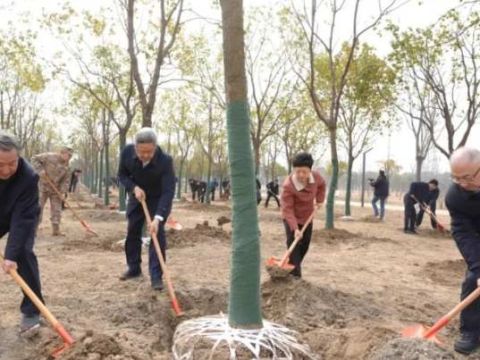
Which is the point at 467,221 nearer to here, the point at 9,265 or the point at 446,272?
the point at 9,265

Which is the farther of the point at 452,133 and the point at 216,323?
the point at 452,133

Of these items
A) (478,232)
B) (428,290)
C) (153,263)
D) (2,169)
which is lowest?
(428,290)

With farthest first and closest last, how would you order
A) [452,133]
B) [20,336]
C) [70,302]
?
1. [452,133]
2. [70,302]
3. [20,336]

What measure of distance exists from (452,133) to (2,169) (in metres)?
10.4

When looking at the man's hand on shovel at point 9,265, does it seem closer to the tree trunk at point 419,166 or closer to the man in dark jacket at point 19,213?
the man in dark jacket at point 19,213

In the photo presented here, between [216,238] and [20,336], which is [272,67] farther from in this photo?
[20,336]

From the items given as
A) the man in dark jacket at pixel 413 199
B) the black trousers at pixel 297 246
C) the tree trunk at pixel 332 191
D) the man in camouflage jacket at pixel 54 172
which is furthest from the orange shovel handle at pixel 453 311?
the man in dark jacket at pixel 413 199

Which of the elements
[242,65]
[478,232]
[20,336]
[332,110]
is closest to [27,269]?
[20,336]

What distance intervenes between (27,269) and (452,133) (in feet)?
33.4

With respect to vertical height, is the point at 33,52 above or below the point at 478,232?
above

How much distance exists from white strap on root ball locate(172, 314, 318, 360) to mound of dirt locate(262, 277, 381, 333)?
2.82 feet

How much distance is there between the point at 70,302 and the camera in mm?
4629

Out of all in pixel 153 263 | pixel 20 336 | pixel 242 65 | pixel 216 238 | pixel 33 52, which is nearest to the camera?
pixel 242 65

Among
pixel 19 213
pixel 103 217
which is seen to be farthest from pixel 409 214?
pixel 19 213
